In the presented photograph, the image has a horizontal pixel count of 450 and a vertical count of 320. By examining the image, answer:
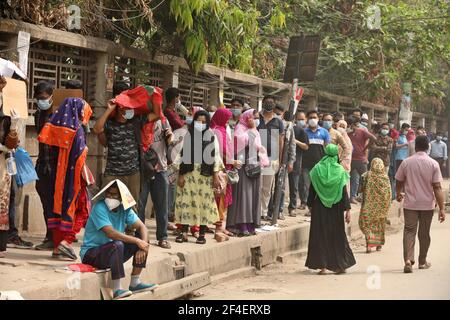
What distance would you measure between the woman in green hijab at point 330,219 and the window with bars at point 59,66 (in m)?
3.31

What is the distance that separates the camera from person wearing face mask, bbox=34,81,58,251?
29.5 feet

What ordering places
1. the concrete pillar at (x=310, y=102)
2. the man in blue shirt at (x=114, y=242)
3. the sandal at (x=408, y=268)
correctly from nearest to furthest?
the man in blue shirt at (x=114, y=242), the sandal at (x=408, y=268), the concrete pillar at (x=310, y=102)

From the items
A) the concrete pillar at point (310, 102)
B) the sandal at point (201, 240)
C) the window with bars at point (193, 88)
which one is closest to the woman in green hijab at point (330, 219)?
the sandal at point (201, 240)

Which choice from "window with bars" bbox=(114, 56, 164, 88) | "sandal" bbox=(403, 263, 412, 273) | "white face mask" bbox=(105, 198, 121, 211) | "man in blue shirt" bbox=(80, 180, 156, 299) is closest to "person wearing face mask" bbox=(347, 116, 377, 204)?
"window with bars" bbox=(114, 56, 164, 88)

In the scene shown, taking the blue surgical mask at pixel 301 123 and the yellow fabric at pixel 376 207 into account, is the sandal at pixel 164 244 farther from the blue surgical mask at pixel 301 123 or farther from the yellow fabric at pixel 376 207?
the blue surgical mask at pixel 301 123

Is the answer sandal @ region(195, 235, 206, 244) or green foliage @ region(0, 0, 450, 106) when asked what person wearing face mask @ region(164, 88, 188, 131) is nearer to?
sandal @ region(195, 235, 206, 244)

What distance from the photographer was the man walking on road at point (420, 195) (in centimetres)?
1102

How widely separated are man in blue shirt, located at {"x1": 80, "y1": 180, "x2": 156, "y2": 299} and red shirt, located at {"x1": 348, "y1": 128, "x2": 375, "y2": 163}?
10.1m

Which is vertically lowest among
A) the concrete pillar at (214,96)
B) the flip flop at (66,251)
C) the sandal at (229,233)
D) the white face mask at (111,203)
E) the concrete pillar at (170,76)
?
the sandal at (229,233)

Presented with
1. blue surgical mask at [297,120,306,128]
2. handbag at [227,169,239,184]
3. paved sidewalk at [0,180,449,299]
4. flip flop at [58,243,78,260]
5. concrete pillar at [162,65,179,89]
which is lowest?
paved sidewalk at [0,180,449,299]

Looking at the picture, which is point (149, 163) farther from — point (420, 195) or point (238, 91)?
point (238, 91)

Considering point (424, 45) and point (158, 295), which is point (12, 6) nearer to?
point (158, 295)

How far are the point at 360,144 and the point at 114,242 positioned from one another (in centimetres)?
1059

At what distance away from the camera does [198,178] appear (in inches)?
432
